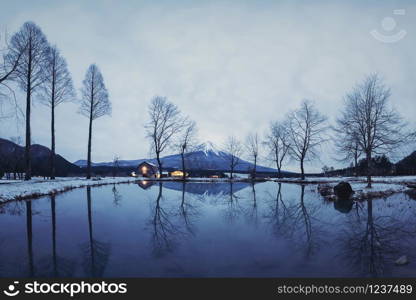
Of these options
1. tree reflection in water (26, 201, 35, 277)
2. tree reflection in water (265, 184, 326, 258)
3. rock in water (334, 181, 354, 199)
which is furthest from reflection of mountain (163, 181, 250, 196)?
tree reflection in water (26, 201, 35, 277)

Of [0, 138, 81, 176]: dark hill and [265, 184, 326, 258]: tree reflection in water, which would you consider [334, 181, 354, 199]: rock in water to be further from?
[0, 138, 81, 176]: dark hill

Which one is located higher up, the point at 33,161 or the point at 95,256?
the point at 33,161

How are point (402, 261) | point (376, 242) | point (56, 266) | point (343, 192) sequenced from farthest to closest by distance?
point (343, 192)
point (376, 242)
point (402, 261)
point (56, 266)

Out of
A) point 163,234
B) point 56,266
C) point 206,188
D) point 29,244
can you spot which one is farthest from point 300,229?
point 206,188

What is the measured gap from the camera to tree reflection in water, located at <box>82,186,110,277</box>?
158 inches

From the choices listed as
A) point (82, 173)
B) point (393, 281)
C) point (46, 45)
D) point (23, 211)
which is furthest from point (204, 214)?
point (82, 173)

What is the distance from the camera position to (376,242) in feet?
19.1

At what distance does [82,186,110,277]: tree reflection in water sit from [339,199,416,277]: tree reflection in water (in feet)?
14.9

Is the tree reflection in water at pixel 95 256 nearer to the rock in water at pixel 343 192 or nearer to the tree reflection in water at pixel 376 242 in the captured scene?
the tree reflection in water at pixel 376 242

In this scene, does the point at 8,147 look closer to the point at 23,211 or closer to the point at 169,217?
the point at 23,211

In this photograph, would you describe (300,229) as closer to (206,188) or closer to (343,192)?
(343,192)

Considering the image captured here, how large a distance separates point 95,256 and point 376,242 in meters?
6.61

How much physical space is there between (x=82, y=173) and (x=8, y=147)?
67.4 ft

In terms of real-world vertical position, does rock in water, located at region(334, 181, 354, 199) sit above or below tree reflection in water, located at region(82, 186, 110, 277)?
below
